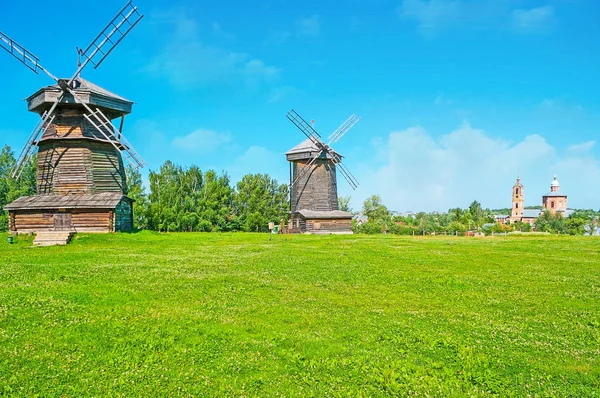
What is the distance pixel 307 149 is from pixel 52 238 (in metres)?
30.7

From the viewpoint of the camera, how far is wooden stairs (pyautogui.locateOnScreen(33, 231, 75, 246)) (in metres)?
31.5

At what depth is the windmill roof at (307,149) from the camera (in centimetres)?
5378

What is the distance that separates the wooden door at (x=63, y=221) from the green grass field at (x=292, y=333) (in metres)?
19.9

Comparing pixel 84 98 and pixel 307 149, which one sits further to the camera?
pixel 307 149

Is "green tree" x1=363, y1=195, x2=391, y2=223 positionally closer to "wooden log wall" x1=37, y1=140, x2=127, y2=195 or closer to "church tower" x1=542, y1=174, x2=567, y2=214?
"wooden log wall" x1=37, y1=140, x2=127, y2=195

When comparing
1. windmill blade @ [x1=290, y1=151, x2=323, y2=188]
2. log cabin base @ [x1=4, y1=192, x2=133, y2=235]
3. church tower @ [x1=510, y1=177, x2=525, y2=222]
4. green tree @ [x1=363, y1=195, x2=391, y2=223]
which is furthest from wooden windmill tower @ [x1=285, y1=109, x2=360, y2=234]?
church tower @ [x1=510, y1=177, x2=525, y2=222]

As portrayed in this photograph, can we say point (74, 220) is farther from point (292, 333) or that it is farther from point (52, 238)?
point (292, 333)

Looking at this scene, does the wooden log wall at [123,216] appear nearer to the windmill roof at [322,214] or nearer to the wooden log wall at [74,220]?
the wooden log wall at [74,220]

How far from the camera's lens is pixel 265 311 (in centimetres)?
1184

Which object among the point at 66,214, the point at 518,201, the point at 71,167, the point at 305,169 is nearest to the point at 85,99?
the point at 71,167

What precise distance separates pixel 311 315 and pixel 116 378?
5.29 meters

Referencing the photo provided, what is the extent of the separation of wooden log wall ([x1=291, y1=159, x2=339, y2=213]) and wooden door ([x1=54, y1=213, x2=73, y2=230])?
87.1 feet

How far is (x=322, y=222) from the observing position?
52.7 meters

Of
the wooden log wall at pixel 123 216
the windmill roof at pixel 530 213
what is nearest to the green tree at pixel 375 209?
the wooden log wall at pixel 123 216
